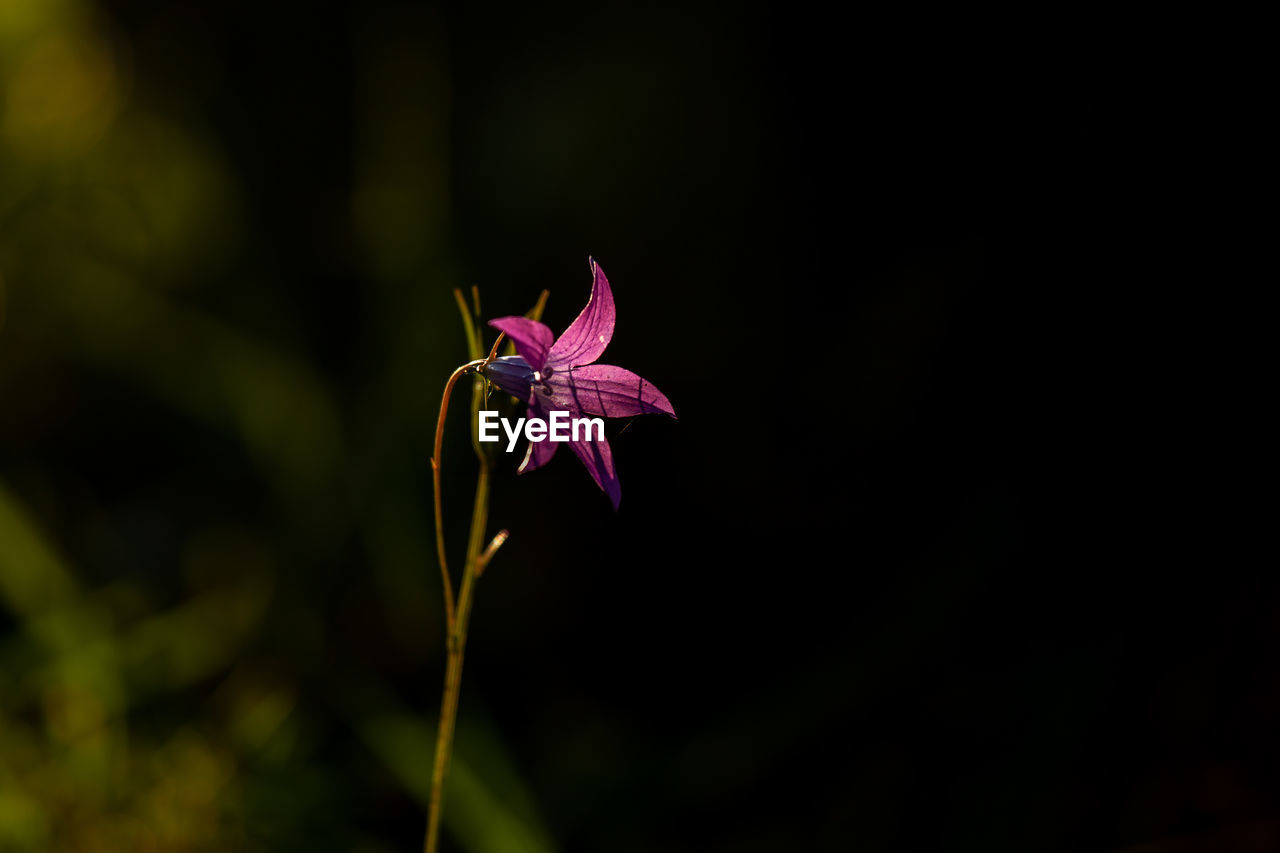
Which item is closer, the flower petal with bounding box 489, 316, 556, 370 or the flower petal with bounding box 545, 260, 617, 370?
the flower petal with bounding box 489, 316, 556, 370

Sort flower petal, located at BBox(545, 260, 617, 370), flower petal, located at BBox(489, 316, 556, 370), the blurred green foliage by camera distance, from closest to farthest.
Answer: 1. flower petal, located at BBox(489, 316, 556, 370)
2. flower petal, located at BBox(545, 260, 617, 370)
3. the blurred green foliage

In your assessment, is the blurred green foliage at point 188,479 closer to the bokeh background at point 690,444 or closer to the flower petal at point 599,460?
the bokeh background at point 690,444

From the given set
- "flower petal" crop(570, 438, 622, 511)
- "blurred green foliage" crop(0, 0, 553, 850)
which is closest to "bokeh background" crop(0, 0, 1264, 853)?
"blurred green foliage" crop(0, 0, 553, 850)

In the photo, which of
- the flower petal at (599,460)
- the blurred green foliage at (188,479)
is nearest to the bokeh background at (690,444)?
the blurred green foliage at (188,479)

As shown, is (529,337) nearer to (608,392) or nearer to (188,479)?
(608,392)

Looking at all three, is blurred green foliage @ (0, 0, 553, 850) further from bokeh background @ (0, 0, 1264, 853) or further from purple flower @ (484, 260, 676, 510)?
purple flower @ (484, 260, 676, 510)

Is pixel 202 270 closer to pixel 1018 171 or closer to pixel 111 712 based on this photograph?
pixel 111 712

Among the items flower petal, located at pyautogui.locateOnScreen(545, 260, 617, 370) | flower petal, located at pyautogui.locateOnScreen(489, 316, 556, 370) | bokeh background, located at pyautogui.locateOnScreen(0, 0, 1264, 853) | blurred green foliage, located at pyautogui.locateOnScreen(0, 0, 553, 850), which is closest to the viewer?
flower petal, located at pyautogui.locateOnScreen(489, 316, 556, 370)
